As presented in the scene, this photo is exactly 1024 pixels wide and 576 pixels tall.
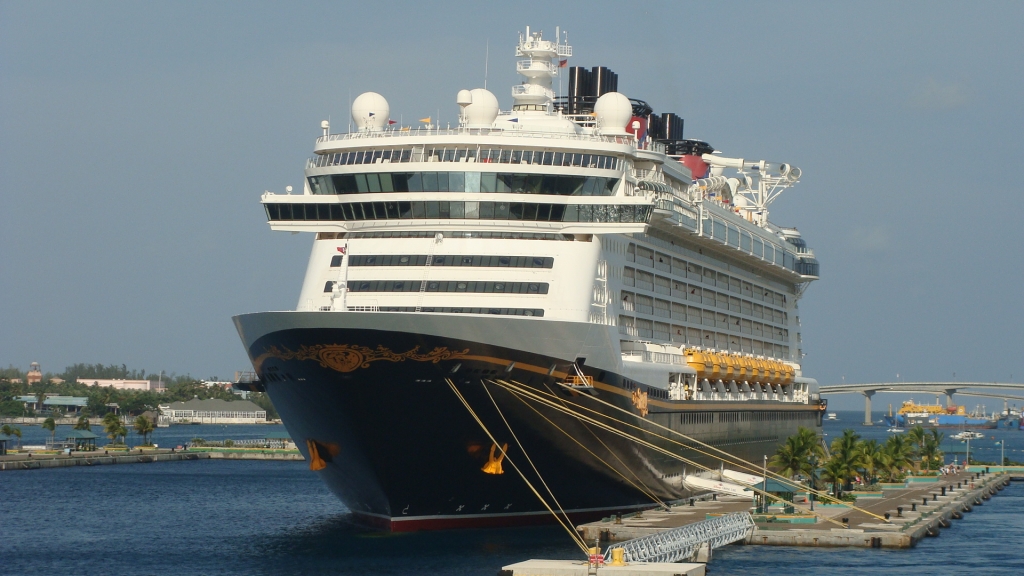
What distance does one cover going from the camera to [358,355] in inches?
1540

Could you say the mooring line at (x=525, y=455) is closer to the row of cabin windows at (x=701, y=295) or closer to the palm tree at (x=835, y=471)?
the row of cabin windows at (x=701, y=295)

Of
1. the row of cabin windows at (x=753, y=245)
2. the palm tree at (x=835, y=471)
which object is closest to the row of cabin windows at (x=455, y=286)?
the row of cabin windows at (x=753, y=245)

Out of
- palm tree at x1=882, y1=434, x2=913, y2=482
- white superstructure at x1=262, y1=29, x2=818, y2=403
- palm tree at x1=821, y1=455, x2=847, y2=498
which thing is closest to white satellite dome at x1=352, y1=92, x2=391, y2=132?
white superstructure at x1=262, y1=29, x2=818, y2=403

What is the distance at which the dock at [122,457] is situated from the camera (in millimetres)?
100438

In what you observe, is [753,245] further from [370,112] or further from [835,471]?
[370,112]

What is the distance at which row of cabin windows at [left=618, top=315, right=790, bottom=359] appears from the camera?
49.6 meters

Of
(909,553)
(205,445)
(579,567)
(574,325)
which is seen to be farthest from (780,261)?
(205,445)

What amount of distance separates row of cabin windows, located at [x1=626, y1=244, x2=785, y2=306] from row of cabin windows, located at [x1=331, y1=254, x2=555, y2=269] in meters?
5.77

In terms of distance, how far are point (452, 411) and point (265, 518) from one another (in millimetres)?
A: 20065

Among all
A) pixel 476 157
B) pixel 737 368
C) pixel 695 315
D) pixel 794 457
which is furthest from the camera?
pixel 737 368

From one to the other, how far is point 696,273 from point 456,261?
16144 mm

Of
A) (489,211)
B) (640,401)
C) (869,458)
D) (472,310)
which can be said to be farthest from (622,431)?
(869,458)

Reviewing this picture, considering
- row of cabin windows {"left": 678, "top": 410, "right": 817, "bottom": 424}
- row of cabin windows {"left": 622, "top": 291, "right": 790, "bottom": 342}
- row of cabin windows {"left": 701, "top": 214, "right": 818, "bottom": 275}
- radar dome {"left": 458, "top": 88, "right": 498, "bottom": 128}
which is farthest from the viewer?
row of cabin windows {"left": 701, "top": 214, "right": 818, "bottom": 275}

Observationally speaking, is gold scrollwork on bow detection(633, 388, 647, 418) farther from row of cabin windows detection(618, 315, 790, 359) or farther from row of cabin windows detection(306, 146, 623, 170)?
row of cabin windows detection(306, 146, 623, 170)
